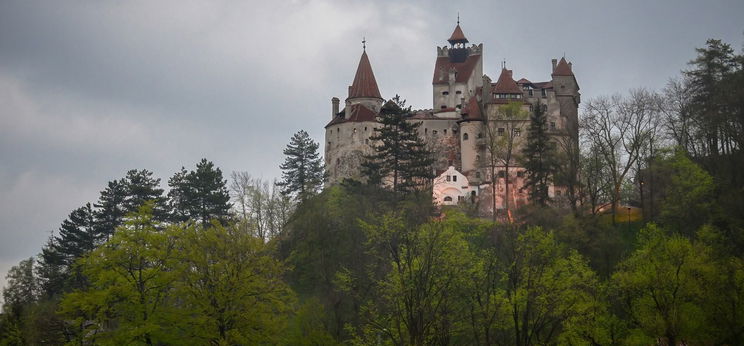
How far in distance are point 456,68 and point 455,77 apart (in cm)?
238

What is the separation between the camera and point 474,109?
85.6 metres

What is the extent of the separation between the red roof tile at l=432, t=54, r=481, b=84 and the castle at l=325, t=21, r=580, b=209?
101 mm

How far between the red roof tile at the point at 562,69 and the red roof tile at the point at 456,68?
28.0ft

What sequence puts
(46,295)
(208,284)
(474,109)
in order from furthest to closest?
(474,109), (46,295), (208,284)

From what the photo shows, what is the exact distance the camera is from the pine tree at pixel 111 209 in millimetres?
75125

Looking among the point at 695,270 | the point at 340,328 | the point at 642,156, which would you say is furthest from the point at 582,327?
the point at 642,156

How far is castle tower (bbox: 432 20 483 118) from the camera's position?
91125mm

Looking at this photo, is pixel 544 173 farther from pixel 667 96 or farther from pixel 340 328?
pixel 340 328

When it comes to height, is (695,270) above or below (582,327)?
above

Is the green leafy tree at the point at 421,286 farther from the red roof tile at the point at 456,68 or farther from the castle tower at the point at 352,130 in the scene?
the red roof tile at the point at 456,68

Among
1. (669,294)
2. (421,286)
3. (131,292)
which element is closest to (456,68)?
(669,294)

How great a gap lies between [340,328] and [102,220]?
1393 inches

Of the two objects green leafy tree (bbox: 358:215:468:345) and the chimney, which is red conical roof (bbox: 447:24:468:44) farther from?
green leafy tree (bbox: 358:215:468:345)

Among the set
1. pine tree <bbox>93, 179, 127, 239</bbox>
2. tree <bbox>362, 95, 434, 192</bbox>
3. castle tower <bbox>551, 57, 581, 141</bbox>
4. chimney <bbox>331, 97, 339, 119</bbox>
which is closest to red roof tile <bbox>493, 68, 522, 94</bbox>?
castle tower <bbox>551, 57, 581, 141</bbox>
